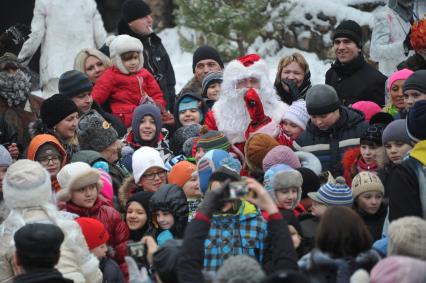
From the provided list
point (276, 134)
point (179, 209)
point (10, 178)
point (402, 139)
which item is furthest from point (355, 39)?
point (10, 178)

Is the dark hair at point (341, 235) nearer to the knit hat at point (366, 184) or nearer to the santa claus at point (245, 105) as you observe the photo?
the knit hat at point (366, 184)

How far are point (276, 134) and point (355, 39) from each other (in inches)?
62.2

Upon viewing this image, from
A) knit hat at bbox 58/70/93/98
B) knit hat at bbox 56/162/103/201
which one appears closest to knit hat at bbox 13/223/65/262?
knit hat at bbox 56/162/103/201

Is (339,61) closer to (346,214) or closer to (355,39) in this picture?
(355,39)

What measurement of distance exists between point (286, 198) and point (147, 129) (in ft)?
7.74

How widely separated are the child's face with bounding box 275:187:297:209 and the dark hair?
173 centimetres

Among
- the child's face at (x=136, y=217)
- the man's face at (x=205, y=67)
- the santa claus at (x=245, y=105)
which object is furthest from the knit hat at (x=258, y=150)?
the man's face at (x=205, y=67)

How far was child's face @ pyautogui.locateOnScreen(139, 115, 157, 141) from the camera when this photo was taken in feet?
33.9

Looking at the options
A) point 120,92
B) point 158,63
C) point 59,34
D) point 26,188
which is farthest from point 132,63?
point 26,188

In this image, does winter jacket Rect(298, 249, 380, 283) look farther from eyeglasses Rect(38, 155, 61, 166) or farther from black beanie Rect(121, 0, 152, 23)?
black beanie Rect(121, 0, 152, 23)

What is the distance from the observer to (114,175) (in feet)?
31.7

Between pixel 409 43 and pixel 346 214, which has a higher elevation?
pixel 409 43

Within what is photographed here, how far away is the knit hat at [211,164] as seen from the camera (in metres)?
8.16

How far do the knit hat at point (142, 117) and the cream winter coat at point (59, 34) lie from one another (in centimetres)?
322
